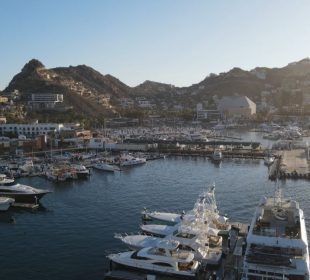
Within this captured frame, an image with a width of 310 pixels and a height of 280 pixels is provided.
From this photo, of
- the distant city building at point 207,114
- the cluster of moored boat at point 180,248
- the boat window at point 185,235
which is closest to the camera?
the cluster of moored boat at point 180,248

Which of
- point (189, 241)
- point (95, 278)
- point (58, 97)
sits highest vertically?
point (58, 97)

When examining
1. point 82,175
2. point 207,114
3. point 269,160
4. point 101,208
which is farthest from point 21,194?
point 207,114

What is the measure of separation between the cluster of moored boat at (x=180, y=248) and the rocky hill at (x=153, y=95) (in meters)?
85.2

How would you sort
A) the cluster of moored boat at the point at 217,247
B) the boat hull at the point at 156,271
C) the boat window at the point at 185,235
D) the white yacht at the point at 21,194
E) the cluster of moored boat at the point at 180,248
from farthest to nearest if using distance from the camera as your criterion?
the white yacht at the point at 21,194 < the boat window at the point at 185,235 < the cluster of moored boat at the point at 180,248 < the boat hull at the point at 156,271 < the cluster of moored boat at the point at 217,247

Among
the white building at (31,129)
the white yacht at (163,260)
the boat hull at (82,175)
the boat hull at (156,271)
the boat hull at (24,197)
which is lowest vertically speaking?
the boat hull at (156,271)

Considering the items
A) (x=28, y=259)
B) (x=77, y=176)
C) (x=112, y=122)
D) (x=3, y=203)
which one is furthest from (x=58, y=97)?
(x=28, y=259)

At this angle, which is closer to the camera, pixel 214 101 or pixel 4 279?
pixel 4 279

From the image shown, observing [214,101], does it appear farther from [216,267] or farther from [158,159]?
[216,267]

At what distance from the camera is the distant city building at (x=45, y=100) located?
97531 mm

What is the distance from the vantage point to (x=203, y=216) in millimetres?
19125

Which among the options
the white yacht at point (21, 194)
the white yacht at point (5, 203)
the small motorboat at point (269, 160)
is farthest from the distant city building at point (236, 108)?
the white yacht at point (5, 203)

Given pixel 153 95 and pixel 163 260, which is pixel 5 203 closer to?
pixel 163 260

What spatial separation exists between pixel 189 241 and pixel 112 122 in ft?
250

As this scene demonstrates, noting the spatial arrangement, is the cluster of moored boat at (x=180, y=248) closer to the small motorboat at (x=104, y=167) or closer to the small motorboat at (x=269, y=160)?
the small motorboat at (x=104, y=167)
